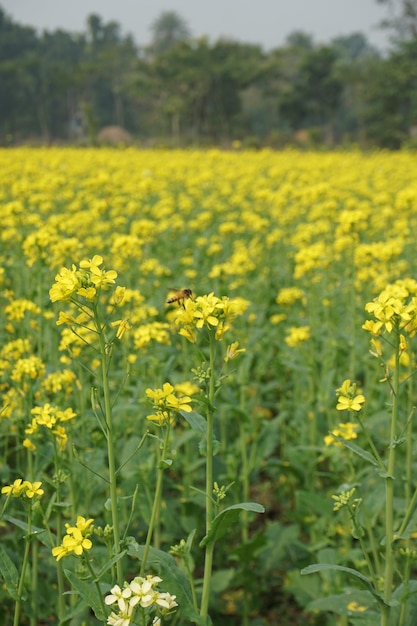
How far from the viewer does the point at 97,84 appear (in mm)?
66188

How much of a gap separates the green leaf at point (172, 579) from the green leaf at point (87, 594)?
0.14 meters

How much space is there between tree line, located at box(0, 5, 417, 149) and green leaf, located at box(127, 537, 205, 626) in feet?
98.8

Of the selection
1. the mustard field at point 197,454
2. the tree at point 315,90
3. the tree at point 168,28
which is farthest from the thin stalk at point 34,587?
the tree at point 168,28

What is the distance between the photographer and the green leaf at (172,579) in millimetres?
1925

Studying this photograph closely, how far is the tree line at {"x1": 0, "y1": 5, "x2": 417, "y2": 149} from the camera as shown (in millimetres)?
36625

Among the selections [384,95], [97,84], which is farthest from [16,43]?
[384,95]

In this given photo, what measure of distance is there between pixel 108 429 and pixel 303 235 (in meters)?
3.59

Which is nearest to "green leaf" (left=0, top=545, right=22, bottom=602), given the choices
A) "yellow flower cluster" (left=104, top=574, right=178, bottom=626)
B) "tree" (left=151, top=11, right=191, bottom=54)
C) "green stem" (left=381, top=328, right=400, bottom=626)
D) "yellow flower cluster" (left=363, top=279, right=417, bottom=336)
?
"yellow flower cluster" (left=104, top=574, right=178, bottom=626)

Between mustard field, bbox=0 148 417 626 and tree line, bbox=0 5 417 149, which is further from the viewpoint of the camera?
tree line, bbox=0 5 417 149

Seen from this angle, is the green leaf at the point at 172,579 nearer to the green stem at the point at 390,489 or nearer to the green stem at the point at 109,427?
the green stem at the point at 109,427

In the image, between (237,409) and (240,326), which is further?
(240,326)

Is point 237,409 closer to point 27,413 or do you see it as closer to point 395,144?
point 27,413

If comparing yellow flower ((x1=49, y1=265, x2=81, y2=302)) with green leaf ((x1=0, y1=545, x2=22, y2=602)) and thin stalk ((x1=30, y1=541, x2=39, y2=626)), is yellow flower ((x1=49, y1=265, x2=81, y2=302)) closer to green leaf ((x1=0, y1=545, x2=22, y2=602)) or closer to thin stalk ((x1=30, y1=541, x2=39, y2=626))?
green leaf ((x1=0, y1=545, x2=22, y2=602))

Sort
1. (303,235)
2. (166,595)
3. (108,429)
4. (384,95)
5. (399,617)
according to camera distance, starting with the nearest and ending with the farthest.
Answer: (166,595) → (108,429) → (399,617) → (303,235) → (384,95)
